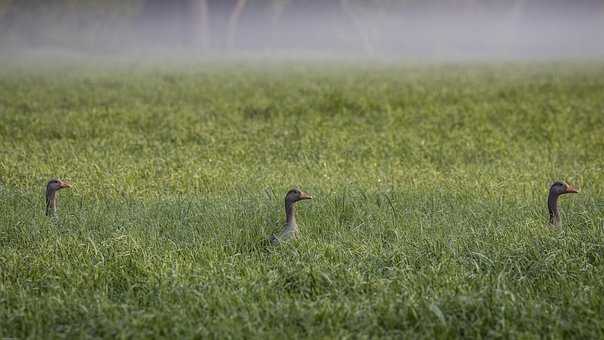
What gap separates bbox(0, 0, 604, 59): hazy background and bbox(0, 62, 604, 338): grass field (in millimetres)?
45011

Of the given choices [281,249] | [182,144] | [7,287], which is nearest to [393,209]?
[281,249]

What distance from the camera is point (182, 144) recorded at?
14258 mm

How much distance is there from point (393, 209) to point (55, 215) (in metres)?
3.42

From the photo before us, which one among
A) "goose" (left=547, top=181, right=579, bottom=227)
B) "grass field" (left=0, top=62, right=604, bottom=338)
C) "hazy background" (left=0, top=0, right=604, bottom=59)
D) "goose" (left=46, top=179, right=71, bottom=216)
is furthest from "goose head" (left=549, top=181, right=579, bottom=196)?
"hazy background" (left=0, top=0, right=604, bottom=59)

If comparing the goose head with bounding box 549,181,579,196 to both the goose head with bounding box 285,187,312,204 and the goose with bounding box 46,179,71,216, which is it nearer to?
the goose head with bounding box 285,187,312,204

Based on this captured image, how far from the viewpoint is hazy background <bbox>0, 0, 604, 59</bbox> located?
6206cm

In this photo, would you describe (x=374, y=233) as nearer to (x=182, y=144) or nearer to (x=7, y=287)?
(x=7, y=287)

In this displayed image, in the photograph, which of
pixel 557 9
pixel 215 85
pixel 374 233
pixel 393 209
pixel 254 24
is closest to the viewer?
pixel 374 233

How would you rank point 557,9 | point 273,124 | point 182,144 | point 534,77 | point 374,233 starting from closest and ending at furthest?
1. point 374,233
2. point 182,144
3. point 273,124
4. point 534,77
5. point 557,9

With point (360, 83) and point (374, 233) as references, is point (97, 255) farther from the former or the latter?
point (360, 83)

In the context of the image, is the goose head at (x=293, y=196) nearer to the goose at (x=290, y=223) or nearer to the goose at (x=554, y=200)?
the goose at (x=290, y=223)

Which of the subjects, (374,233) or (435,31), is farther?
(435,31)

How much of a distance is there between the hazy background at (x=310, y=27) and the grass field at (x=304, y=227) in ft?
148

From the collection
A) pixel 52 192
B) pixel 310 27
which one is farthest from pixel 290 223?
pixel 310 27
